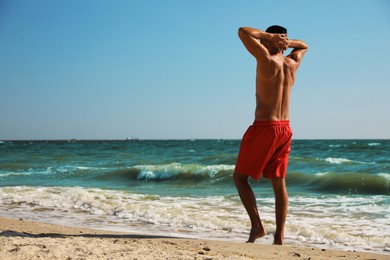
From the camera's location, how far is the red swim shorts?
11.8ft

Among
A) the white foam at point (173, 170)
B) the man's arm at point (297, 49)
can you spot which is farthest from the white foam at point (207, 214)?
the white foam at point (173, 170)

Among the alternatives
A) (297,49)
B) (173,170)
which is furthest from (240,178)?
(173,170)

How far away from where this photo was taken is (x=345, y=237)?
4562 millimetres

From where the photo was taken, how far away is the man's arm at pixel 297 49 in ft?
12.8

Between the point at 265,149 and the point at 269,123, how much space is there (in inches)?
8.6

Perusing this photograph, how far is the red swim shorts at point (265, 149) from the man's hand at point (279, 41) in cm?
63

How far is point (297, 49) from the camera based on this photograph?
3984 mm

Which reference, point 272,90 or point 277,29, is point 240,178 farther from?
point 277,29

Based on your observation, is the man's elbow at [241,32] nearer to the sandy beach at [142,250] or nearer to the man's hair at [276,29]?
the man's hair at [276,29]

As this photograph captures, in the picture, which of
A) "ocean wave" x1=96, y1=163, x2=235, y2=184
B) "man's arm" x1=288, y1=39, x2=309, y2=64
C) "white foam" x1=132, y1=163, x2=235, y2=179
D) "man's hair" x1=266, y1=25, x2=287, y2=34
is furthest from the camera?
"white foam" x1=132, y1=163, x2=235, y2=179

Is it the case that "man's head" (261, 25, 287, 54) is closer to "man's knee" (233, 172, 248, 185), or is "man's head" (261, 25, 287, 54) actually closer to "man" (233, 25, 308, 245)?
"man" (233, 25, 308, 245)

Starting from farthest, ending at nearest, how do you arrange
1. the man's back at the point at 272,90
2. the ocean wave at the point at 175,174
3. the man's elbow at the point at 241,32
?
1. the ocean wave at the point at 175,174
2. the man's back at the point at 272,90
3. the man's elbow at the point at 241,32

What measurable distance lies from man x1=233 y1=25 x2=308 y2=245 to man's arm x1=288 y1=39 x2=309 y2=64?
109mm

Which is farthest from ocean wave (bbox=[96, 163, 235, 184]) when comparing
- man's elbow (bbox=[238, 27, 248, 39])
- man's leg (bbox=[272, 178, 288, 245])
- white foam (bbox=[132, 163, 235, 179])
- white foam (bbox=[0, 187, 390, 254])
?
man's elbow (bbox=[238, 27, 248, 39])
